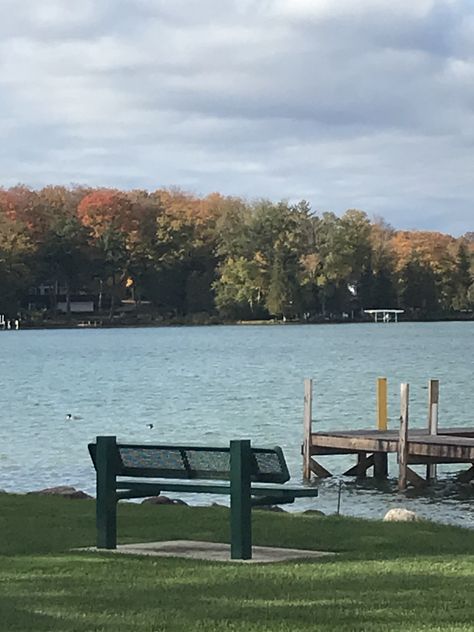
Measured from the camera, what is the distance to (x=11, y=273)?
460ft

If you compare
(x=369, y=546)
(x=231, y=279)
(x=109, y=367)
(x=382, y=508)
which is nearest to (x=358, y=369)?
(x=109, y=367)

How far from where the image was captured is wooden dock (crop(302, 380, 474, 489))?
23484mm

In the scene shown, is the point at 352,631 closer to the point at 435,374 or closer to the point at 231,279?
the point at 435,374

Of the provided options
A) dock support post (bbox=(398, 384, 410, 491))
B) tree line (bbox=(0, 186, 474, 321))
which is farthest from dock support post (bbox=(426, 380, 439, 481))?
tree line (bbox=(0, 186, 474, 321))

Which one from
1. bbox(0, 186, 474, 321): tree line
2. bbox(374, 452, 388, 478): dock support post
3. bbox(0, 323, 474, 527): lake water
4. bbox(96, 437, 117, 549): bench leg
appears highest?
bbox(0, 186, 474, 321): tree line

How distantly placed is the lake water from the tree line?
28244 mm

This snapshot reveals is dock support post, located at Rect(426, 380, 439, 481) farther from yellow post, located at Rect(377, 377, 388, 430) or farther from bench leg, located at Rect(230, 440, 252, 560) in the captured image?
bench leg, located at Rect(230, 440, 252, 560)

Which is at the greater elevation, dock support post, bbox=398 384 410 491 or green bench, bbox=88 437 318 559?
green bench, bbox=88 437 318 559

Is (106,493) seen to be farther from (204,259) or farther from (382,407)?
(204,259)

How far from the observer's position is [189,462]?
10.8 m

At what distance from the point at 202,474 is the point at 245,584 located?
5.58 ft

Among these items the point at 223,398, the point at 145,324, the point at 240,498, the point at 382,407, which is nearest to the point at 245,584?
the point at 240,498

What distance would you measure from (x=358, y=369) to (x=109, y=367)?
55.9 feet

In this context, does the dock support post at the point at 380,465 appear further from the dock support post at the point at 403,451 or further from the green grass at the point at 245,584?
the green grass at the point at 245,584
